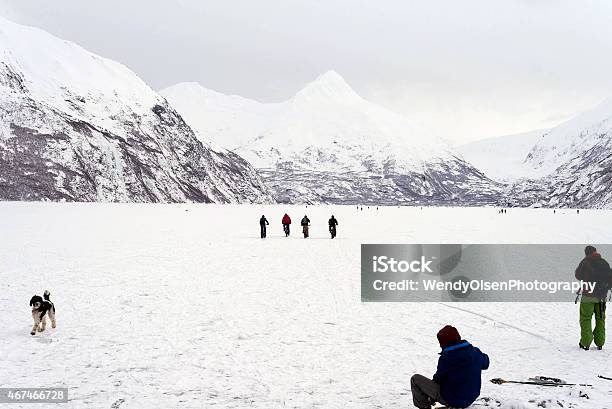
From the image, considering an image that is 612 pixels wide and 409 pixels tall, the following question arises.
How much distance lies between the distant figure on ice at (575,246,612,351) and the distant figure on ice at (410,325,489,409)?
4.86m

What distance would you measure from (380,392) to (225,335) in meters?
4.71

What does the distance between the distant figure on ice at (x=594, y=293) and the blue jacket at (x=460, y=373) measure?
4.92 meters

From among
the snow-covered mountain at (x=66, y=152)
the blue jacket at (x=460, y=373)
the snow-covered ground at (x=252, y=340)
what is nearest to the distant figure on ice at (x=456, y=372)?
the blue jacket at (x=460, y=373)

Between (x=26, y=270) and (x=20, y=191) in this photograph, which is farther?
(x=20, y=191)

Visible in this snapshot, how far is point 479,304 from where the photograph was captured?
16297 millimetres

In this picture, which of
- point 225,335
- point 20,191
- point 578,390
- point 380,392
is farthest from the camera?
point 20,191

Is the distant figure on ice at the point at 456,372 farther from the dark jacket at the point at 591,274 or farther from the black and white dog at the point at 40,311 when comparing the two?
the black and white dog at the point at 40,311

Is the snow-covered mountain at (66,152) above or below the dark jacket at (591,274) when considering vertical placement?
above

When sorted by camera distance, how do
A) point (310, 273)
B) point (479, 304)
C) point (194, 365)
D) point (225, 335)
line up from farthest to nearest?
point (310, 273) < point (479, 304) < point (225, 335) < point (194, 365)

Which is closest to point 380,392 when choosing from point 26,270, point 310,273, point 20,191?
point 310,273

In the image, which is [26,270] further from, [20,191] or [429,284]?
[20,191]

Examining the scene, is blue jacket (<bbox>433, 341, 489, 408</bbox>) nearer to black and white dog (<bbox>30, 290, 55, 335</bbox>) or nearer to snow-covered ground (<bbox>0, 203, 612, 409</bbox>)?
snow-covered ground (<bbox>0, 203, 612, 409</bbox>)

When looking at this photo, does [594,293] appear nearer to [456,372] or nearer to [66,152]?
[456,372]

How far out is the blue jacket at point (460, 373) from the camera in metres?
7.04
